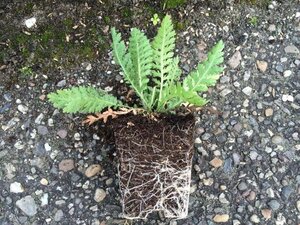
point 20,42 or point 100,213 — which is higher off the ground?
point 20,42

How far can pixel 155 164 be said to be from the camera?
3006 millimetres

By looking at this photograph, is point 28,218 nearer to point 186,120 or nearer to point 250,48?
point 186,120

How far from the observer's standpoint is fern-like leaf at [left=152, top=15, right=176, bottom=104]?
3.02 metres

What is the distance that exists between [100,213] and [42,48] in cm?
86

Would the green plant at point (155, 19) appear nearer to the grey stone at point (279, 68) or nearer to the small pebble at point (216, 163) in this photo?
the grey stone at point (279, 68)

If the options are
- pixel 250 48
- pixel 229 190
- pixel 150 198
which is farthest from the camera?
pixel 250 48

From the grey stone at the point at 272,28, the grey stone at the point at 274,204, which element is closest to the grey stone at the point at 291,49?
the grey stone at the point at 272,28

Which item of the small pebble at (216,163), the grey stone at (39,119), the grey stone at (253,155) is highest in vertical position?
the grey stone at (39,119)

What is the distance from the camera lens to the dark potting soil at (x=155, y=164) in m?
3.01

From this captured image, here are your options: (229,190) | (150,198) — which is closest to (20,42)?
(150,198)

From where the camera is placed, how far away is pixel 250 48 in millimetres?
3449

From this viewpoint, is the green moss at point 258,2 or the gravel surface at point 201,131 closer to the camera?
the gravel surface at point 201,131

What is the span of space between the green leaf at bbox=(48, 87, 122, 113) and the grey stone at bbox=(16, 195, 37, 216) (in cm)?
49

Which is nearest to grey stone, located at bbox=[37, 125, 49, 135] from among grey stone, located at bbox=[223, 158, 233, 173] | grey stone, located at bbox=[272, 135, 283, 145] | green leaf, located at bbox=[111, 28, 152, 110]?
green leaf, located at bbox=[111, 28, 152, 110]
